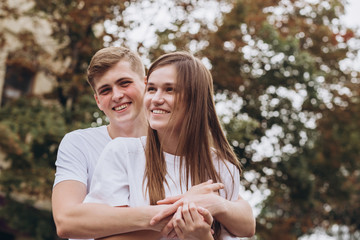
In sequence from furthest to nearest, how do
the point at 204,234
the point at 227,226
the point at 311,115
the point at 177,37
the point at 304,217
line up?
the point at 304,217 < the point at 311,115 < the point at 177,37 < the point at 227,226 < the point at 204,234

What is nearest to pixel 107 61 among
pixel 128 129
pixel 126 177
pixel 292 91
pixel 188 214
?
pixel 128 129

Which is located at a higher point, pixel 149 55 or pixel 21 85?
pixel 149 55

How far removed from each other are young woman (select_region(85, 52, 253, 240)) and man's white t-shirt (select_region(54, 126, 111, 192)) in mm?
429

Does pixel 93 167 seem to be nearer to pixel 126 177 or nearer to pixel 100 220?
pixel 126 177

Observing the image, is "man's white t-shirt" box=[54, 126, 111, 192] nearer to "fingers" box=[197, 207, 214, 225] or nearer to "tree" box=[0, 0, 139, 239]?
"fingers" box=[197, 207, 214, 225]

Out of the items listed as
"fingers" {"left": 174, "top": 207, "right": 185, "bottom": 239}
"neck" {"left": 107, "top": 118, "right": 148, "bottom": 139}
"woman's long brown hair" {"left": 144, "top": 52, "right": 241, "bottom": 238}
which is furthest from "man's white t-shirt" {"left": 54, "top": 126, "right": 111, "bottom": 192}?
"fingers" {"left": 174, "top": 207, "right": 185, "bottom": 239}

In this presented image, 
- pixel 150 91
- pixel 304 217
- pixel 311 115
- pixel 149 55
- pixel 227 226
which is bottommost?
pixel 304 217

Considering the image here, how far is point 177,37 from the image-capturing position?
13.5 metres

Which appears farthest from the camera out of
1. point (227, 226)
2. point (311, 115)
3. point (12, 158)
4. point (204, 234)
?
point (311, 115)

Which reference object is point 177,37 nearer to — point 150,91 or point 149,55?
point 149,55

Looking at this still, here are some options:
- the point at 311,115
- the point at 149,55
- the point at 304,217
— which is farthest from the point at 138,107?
the point at 304,217

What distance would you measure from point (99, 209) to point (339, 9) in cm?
1550

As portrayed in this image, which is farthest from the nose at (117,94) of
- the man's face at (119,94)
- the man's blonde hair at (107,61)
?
the man's blonde hair at (107,61)

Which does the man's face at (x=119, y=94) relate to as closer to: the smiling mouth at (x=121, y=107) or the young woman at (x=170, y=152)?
the smiling mouth at (x=121, y=107)
